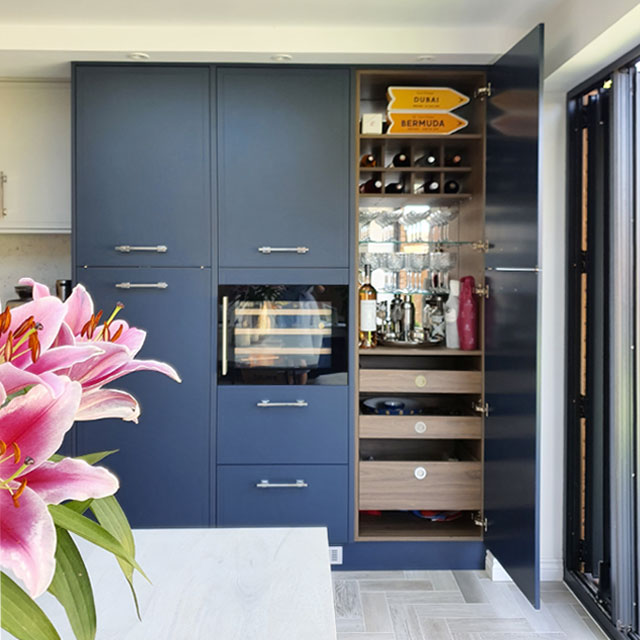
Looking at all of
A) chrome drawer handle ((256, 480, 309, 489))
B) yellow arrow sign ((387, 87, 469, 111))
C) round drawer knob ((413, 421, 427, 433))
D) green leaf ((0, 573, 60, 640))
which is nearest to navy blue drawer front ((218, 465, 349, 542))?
chrome drawer handle ((256, 480, 309, 489))

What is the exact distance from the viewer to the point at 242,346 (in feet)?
9.43

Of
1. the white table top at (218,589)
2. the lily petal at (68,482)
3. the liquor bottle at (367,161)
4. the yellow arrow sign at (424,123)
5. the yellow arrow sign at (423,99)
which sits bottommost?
the white table top at (218,589)

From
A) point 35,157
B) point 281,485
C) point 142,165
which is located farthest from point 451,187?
point 35,157

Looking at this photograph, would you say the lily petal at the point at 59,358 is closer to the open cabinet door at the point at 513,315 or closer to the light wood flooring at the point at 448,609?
the open cabinet door at the point at 513,315

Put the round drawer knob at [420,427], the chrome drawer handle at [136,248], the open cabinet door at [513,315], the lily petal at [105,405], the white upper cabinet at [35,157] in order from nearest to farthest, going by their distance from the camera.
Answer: the lily petal at [105,405] < the open cabinet door at [513,315] < the chrome drawer handle at [136,248] < the round drawer knob at [420,427] < the white upper cabinet at [35,157]

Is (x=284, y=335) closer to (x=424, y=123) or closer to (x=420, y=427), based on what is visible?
(x=420, y=427)

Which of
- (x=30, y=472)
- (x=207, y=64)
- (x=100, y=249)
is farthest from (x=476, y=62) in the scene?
(x=30, y=472)

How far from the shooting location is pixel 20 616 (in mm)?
393

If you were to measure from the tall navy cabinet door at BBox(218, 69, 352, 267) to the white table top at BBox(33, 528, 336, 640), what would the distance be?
178cm

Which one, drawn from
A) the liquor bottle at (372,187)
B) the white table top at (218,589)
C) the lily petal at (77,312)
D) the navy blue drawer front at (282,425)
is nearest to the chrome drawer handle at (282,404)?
the navy blue drawer front at (282,425)

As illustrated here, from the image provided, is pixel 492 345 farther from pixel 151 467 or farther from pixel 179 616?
pixel 179 616

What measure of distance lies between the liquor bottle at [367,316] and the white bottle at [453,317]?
33 centimetres

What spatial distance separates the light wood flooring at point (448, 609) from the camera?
2439mm

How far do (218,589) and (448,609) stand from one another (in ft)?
6.38
